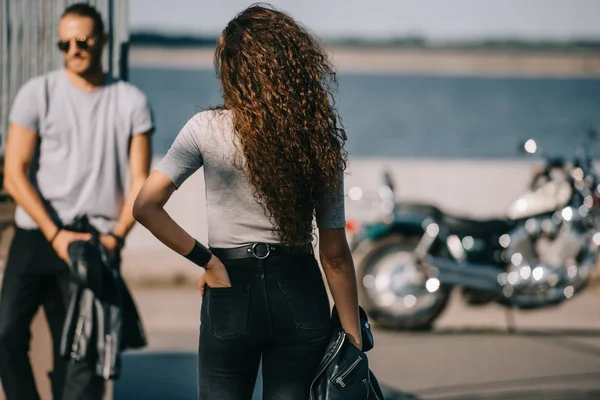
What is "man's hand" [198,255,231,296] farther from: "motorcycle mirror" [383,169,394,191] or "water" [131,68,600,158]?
"water" [131,68,600,158]

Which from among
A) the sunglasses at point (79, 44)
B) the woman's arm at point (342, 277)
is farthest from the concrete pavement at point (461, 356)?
the woman's arm at point (342, 277)

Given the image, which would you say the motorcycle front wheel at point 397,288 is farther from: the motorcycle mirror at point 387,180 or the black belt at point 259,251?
the black belt at point 259,251

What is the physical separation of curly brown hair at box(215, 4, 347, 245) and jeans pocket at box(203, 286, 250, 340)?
0.60 ft

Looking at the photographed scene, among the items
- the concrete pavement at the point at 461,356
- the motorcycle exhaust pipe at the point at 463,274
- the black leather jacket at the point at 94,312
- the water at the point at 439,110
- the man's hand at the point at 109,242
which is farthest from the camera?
the water at the point at 439,110

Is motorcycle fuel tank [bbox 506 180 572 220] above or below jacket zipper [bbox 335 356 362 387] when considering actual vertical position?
below

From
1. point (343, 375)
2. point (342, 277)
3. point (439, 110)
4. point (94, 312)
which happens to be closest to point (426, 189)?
point (94, 312)

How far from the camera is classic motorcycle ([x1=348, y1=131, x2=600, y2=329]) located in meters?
7.76

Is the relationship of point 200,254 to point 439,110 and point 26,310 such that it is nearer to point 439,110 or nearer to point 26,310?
point 26,310

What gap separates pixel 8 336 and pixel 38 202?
20.5 inches

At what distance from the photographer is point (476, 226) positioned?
802cm

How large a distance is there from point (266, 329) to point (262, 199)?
13.4 inches

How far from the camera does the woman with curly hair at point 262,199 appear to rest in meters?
2.73

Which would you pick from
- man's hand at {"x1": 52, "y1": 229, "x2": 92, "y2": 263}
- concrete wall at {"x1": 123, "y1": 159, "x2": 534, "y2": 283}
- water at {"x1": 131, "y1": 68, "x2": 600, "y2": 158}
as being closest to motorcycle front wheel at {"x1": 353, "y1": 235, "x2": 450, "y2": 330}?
concrete wall at {"x1": 123, "y1": 159, "x2": 534, "y2": 283}

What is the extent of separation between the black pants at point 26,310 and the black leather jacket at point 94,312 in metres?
0.06
